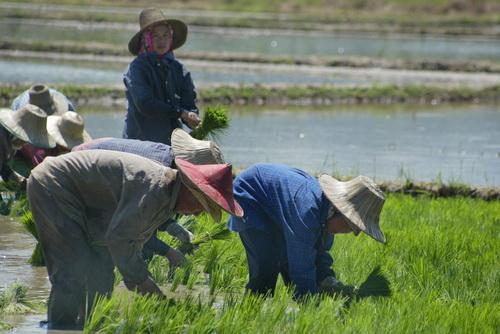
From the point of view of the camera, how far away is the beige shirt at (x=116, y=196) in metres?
5.35

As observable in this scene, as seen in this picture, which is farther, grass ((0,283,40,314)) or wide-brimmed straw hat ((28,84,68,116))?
wide-brimmed straw hat ((28,84,68,116))

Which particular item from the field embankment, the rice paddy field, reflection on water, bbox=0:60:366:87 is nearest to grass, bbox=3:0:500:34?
reflection on water, bbox=0:60:366:87

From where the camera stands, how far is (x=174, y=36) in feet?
28.3

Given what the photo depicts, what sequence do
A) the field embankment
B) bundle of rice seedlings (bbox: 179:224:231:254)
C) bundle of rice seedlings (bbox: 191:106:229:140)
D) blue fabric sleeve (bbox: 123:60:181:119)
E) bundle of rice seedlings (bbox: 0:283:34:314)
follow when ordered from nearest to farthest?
1. bundle of rice seedlings (bbox: 0:283:34:314)
2. bundle of rice seedlings (bbox: 179:224:231:254)
3. bundle of rice seedlings (bbox: 191:106:229:140)
4. blue fabric sleeve (bbox: 123:60:181:119)
5. the field embankment

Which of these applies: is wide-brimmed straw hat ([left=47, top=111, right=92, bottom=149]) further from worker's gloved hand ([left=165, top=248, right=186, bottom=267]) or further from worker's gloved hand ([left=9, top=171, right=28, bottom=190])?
worker's gloved hand ([left=165, top=248, right=186, bottom=267])

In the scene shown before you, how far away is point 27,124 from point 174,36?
1.19 m

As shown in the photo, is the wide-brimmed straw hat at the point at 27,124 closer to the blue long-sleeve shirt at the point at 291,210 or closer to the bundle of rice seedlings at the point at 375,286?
the blue long-sleeve shirt at the point at 291,210

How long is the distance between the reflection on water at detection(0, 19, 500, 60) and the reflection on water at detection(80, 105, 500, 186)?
10.4 meters

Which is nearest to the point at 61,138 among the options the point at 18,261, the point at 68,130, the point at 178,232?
the point at 68,130

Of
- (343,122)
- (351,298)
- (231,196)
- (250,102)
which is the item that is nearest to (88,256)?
(231,196)

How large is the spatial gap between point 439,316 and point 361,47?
2879 cm

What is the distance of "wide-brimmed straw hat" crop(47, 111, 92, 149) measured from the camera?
8.96 metres

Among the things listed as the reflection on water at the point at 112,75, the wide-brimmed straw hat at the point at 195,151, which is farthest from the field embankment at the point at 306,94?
the wide-brimmed straw hat at the point at 195,151

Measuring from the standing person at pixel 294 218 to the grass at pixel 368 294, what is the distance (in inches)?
6.8
